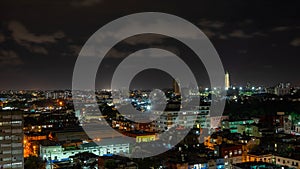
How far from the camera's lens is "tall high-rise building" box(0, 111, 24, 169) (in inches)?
251

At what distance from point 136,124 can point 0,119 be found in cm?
684

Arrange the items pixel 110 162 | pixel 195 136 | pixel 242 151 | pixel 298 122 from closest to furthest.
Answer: pixel 110 162, pixel 242 151, pixel 195 136, pixel 298 122

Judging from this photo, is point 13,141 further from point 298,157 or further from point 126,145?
point 298,157

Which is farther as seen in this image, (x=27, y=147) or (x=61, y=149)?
(x=27, y=147)

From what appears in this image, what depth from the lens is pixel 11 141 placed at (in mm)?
6520

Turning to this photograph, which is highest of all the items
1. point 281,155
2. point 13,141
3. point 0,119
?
point 0,119

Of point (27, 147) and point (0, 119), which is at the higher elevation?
point (0, 119)

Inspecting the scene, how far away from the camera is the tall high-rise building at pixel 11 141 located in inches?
251

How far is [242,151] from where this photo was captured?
24.9 ft

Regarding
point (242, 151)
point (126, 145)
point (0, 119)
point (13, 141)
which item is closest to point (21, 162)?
point (13, 141)

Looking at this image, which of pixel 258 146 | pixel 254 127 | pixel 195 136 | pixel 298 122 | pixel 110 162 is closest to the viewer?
pixel 110 162

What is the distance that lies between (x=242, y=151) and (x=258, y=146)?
834 millimetres

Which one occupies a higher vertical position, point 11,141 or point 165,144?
point 11,141

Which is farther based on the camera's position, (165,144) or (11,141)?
(165,144)
